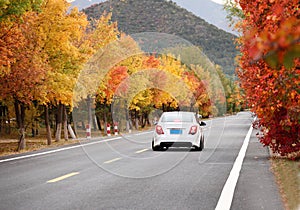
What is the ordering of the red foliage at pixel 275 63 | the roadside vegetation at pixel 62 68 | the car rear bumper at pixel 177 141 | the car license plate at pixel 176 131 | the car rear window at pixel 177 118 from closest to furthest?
the red foliage at pixel 275 63
the car rear bumper at pixel 177 141
the car license plate at pixel 176 131
the car rear window at pixel 177 118
the roadside vegetation at pixel 62 68

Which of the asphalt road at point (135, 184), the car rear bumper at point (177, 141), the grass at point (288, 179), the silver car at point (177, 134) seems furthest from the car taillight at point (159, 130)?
the grass at point (288, 179)

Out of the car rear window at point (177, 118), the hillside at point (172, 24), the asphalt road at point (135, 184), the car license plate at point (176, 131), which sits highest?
the hillside at point (172, 24)

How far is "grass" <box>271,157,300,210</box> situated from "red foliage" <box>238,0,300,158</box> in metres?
0.63

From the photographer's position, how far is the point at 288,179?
11.2 m

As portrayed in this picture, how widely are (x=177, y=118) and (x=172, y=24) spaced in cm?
14820

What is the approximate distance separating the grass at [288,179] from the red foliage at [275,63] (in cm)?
63

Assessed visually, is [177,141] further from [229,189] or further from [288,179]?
[229,189]

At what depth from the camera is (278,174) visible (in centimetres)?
1215

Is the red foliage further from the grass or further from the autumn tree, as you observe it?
the autumn tree

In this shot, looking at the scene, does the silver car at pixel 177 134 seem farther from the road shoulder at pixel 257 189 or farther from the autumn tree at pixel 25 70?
the autumn tree at pixel 25 70

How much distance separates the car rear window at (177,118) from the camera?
20.3m

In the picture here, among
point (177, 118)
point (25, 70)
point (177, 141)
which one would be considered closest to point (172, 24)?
point (25, 70)

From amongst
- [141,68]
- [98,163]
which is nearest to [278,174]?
[98,163]

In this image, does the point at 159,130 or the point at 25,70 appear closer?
the point at 159,130
